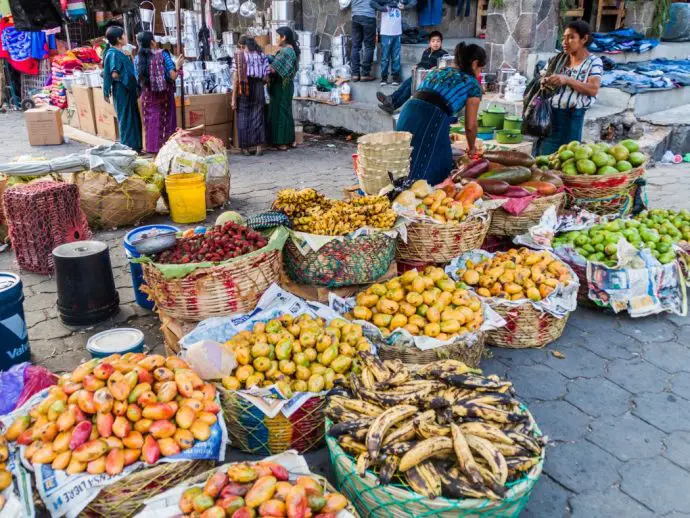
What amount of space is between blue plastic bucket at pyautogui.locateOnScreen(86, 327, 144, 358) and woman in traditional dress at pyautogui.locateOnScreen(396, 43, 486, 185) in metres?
2.82

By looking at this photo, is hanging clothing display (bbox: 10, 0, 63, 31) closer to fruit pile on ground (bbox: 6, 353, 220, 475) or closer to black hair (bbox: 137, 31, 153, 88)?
black hair (bbox: 137, 31, 153, 88)

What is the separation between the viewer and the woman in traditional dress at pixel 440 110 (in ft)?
15.6

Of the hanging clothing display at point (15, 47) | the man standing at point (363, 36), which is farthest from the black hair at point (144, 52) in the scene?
the hanging clothing display at point (15, 47)

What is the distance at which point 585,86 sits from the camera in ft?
17.6

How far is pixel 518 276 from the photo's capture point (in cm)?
394

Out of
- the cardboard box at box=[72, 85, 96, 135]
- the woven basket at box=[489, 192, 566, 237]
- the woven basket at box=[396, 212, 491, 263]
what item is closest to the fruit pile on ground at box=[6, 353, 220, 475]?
the woven basket at box=[396, 212, 491, 263]

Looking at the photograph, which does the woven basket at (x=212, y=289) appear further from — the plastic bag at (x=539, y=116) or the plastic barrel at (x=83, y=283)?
the plastic bag at (x=539, y=116)

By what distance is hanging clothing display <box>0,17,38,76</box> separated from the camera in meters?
13.1

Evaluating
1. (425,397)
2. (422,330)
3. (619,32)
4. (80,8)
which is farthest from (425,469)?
(619,32)

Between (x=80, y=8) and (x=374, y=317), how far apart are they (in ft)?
18.8

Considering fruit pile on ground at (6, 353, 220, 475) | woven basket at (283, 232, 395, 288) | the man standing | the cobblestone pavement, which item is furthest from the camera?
the man standing

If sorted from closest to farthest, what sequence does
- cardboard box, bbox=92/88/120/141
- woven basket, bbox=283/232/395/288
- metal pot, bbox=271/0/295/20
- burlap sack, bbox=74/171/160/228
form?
woven basket, bbox=283/232/395/288
burlap sack, bbox=74/171/160/228
cardboard box, bbox=92/88/120/141
metal pot, bbox=271/0/295/20

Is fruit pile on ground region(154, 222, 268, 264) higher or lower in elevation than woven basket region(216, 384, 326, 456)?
higher

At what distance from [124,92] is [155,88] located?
54 centimetres
